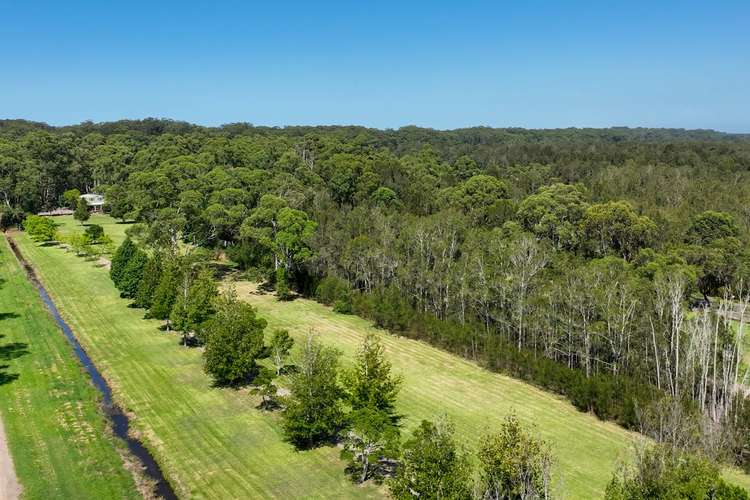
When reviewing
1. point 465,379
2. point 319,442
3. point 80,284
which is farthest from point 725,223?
point 80,284

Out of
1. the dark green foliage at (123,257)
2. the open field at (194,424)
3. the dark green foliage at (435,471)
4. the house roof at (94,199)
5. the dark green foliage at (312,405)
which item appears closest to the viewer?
the dark green foliage at (435,471)

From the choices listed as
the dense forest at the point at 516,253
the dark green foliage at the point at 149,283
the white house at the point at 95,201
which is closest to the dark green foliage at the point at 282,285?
the dense forest at the point at 516,253

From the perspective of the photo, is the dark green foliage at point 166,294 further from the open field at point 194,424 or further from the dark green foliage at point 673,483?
the dark green foliage at point 673,483

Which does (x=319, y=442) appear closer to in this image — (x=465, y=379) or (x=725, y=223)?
(x=465, y=379)

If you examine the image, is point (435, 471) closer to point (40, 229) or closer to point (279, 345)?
point (279, 345)

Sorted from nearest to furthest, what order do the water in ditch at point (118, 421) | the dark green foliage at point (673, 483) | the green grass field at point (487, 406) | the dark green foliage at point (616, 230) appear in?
the dark green foliage at point (673, 483), the water in ditch at point (118, 421), the green grass field at point (487, 406), the dark green foliage at point (616, 230)

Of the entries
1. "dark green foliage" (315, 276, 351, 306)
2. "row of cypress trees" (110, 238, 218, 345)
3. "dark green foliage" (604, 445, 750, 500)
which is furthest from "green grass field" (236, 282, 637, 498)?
"row of cypress trees" (110, 238, 218, 345)

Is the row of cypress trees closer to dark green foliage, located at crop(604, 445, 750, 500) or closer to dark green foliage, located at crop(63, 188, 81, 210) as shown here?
dark green foliage, located at crop(604, 445, 750, 500)
